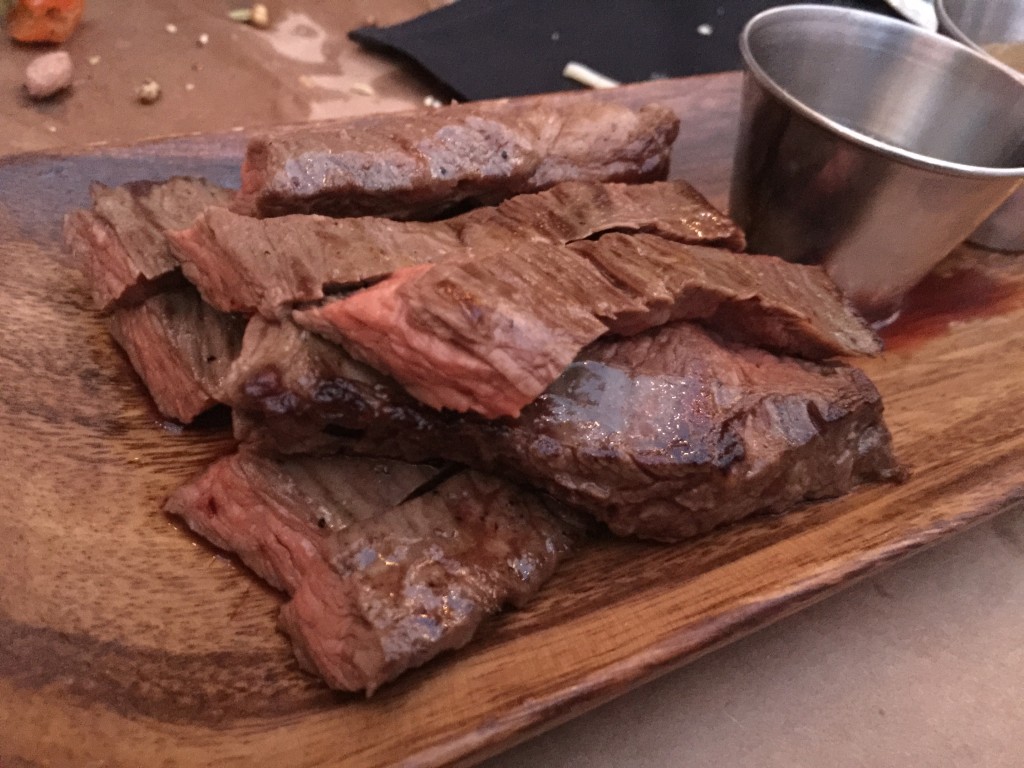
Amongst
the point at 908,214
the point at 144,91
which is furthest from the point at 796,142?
the point at 144,91

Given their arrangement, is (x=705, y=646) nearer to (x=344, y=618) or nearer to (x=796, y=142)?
(x=344, y=618)

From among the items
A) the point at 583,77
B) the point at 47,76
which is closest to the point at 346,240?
the point at 47,76

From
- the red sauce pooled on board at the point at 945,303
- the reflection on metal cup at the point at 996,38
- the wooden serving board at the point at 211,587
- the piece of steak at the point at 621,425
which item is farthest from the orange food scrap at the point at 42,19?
the reflection on metal cup at the point at 996,38

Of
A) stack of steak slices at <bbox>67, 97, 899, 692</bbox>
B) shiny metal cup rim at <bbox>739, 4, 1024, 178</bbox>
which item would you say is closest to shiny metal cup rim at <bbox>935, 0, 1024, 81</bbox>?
shiny metal cup rim at <bbox>739, 4, 1024, 178</bbox>

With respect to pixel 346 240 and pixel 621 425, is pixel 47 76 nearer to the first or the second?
pixel 346 240

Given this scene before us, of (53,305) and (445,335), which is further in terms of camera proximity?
(53,305)

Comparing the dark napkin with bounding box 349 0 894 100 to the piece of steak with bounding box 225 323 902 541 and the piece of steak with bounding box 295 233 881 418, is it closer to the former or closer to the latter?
the piece of steak with bounding box 295 233 881 418

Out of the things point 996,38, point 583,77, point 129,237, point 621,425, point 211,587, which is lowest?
point 211,587
